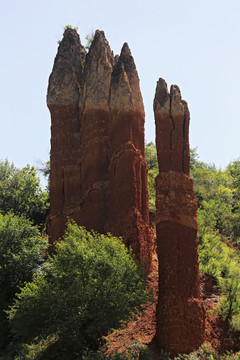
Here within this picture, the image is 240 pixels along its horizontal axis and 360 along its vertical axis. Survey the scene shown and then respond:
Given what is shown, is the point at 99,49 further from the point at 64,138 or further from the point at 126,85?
the point at 64,138

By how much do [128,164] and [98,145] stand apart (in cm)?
335

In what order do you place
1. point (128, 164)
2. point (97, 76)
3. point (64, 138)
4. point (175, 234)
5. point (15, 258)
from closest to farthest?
point (175, 234) < point (15, 258) < point (128, 164) < point (97, 76) < point (64, 138)

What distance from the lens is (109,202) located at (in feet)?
73.6

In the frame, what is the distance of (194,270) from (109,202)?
22.1ft

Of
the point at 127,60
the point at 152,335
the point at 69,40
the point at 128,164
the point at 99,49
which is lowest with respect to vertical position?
the point at 152,335

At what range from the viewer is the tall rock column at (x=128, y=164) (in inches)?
794

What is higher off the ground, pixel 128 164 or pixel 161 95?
pixel 161 95

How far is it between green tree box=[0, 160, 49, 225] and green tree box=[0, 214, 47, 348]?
13.1 metres

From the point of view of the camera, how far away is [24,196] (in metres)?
37.0

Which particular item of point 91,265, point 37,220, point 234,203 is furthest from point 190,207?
point 234,203

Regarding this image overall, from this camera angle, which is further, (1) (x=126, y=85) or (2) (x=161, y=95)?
(1) (x=126, y=85)

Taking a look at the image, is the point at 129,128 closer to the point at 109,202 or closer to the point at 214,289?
the point at 109,202

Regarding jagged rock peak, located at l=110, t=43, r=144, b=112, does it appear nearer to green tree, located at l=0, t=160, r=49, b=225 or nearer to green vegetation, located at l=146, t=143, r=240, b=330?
green vegetation, located at l=146, t=143, r=240, b=330

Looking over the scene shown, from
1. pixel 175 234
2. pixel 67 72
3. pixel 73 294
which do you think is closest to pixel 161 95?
pixel 175 234
